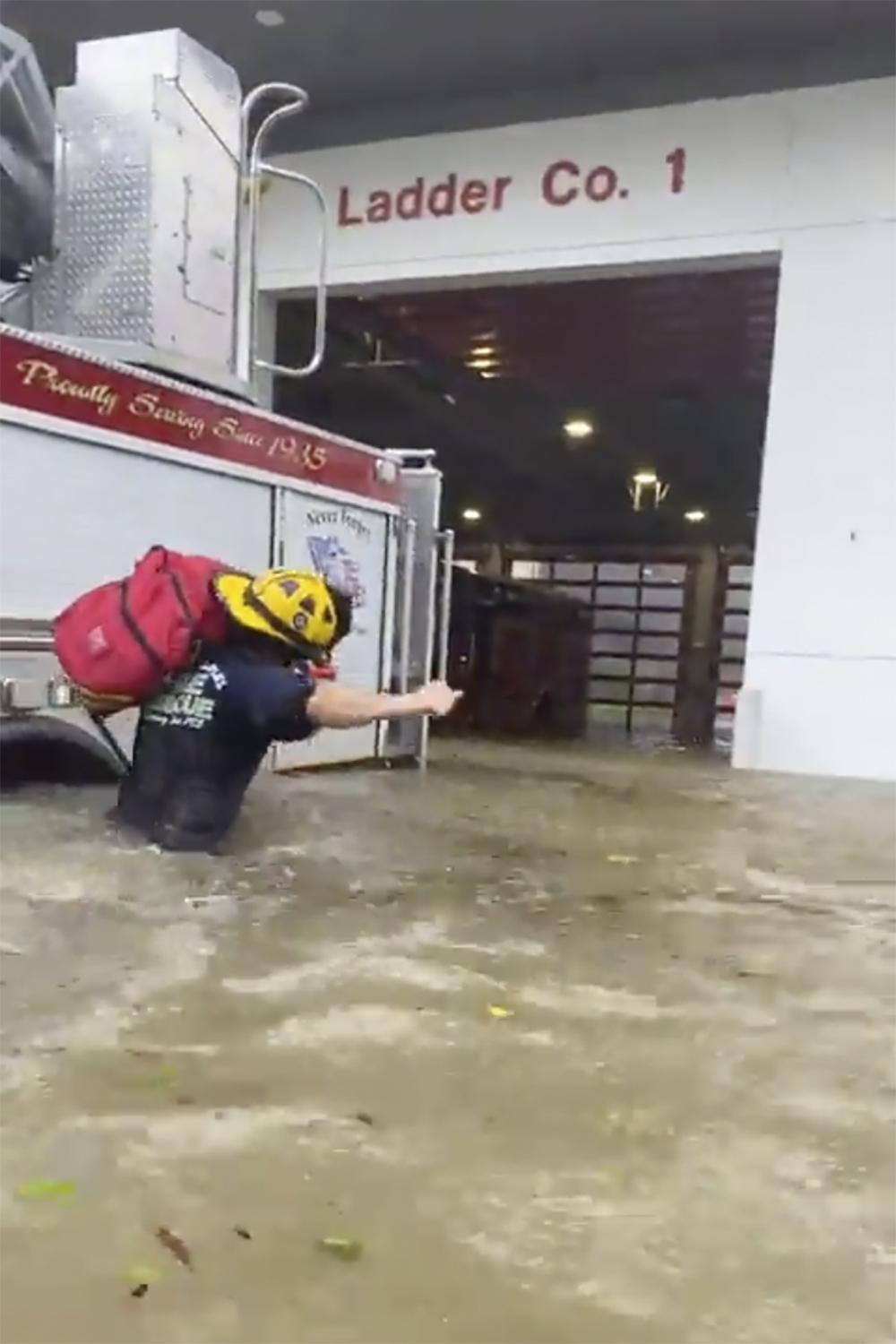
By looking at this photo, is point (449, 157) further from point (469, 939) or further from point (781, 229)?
point (469, 939)

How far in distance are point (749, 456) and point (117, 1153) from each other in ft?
49.8

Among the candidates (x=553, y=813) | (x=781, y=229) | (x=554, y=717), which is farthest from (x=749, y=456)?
(x=553, y=813)

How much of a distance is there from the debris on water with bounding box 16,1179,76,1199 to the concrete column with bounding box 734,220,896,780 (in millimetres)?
6635

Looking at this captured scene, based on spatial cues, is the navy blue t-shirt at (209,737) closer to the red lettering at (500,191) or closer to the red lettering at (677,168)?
the red lettering at (677,168)

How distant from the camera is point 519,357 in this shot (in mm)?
11445

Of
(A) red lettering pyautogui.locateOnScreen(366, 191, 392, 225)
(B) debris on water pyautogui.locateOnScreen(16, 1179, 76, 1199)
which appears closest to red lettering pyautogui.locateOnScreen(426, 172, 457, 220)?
(A) red lettering pyautogui.locateOnScreen(366, 191, 392, 225)

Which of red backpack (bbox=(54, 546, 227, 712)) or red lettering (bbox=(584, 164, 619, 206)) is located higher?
red lettering (bbox=(584, 164, 619, 206))

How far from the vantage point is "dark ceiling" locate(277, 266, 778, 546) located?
979 centimetres

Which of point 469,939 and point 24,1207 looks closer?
point 24,1207

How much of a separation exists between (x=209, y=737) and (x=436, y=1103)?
183 centimetres

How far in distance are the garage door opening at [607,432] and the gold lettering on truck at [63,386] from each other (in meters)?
4.87

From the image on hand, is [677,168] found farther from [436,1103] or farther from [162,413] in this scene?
[436,1103]

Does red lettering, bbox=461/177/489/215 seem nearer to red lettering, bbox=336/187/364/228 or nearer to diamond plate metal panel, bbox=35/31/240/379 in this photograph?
red lettering, bbox=336/187/364/228

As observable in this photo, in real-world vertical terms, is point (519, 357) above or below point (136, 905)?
above
